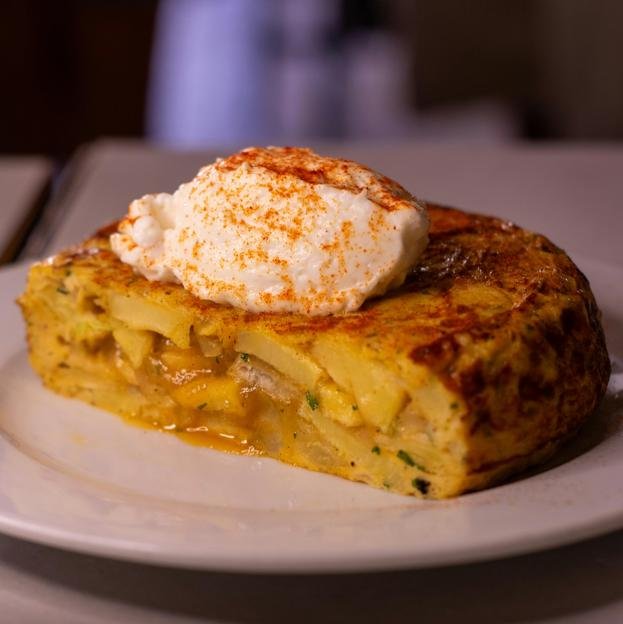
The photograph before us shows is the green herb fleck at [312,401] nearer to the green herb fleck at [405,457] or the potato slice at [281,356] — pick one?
the potato slice at [281,356]

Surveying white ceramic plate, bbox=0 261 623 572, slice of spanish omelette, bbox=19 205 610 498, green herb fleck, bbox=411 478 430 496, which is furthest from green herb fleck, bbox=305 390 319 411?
green herb fleck, bbox=411 478 430 496

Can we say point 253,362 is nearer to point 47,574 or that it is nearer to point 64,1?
point 47,574

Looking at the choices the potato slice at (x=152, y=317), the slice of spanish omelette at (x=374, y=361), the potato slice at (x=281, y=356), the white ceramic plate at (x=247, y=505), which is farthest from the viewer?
the potato slice at (x=152, y=317)

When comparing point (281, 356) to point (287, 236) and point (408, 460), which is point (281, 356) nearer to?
point (287, 236)

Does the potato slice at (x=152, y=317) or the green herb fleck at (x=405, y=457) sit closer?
the green herb fleck at (x=405, y=457)

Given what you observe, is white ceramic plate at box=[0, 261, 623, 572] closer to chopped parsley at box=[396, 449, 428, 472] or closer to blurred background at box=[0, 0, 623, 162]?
chopped parsley at box=[396, 449, 428, 472]

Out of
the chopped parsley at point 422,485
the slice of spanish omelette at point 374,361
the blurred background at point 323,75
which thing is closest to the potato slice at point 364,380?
the slice of spanish omelette at point 374,361

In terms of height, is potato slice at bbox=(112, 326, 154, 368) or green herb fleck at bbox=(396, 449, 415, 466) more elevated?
green herb fleck at bbox=(396, 449, 415, 466)
